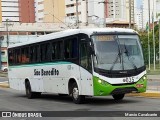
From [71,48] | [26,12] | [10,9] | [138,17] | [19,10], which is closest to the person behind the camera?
[71,48]

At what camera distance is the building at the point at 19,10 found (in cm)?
14650

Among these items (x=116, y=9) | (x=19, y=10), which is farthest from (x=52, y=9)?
(x=19, y=10)

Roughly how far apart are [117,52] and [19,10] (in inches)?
5341

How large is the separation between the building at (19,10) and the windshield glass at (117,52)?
131 metres

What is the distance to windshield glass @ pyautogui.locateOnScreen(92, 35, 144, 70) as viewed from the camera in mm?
16062

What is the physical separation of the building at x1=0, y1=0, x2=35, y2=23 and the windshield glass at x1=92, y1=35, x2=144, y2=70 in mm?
131476

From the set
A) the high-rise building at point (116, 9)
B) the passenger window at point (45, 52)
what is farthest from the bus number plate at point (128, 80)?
the high-rise building at point (116, 9)

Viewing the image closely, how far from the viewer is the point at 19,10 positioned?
149m

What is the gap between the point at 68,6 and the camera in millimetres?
127562

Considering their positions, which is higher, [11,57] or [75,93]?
[11,57]

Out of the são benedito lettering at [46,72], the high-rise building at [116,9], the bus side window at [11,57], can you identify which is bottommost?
the são benedito lettering at [46,72]

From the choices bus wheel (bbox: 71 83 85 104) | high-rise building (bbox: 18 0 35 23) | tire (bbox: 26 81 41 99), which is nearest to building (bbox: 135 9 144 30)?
high-rise building (bbox: 18 0 35 23)

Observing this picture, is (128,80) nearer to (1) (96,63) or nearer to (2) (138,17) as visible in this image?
(1) (96,63)

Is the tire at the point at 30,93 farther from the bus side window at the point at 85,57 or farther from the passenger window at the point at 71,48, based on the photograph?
the bus side window at the point at 85,57
